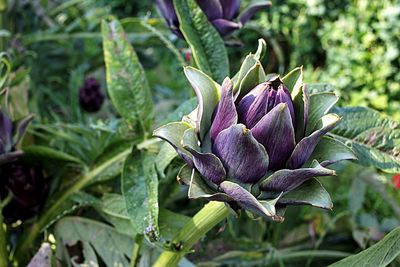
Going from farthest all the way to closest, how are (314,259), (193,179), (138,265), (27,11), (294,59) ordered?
(294,59), (27,11), (314,259), (138,265), (193,179)

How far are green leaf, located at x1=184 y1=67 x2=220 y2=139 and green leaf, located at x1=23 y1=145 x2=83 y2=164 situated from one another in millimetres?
213

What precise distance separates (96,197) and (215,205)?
0.22 meters

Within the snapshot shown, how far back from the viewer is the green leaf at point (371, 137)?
44 centimetres

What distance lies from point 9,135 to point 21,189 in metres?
0.06

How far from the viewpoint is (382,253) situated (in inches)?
15.1

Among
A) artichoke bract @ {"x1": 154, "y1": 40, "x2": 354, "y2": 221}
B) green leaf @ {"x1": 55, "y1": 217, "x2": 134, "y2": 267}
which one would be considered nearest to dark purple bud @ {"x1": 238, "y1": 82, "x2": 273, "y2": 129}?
artichoke bract @ {"x1": 154, "y1": 40, "x2": 354, "y2": 221}

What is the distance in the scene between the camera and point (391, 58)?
1304 millimetres

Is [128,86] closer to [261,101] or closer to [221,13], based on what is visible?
[221,13]

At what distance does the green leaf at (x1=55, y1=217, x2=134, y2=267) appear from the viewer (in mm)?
504

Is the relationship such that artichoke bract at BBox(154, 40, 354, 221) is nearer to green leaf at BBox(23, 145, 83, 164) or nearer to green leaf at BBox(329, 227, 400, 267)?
green leaf at BBox(329, 227, 400, 267)

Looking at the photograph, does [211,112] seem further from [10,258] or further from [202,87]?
[10,258]

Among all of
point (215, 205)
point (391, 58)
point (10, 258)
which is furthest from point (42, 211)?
point (391, 58)

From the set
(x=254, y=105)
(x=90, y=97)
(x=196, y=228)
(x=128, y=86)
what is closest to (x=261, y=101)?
(x=254, y=105)

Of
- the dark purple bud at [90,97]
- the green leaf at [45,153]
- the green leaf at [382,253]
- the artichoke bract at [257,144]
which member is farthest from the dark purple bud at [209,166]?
the dark purple bud at [90,97]
